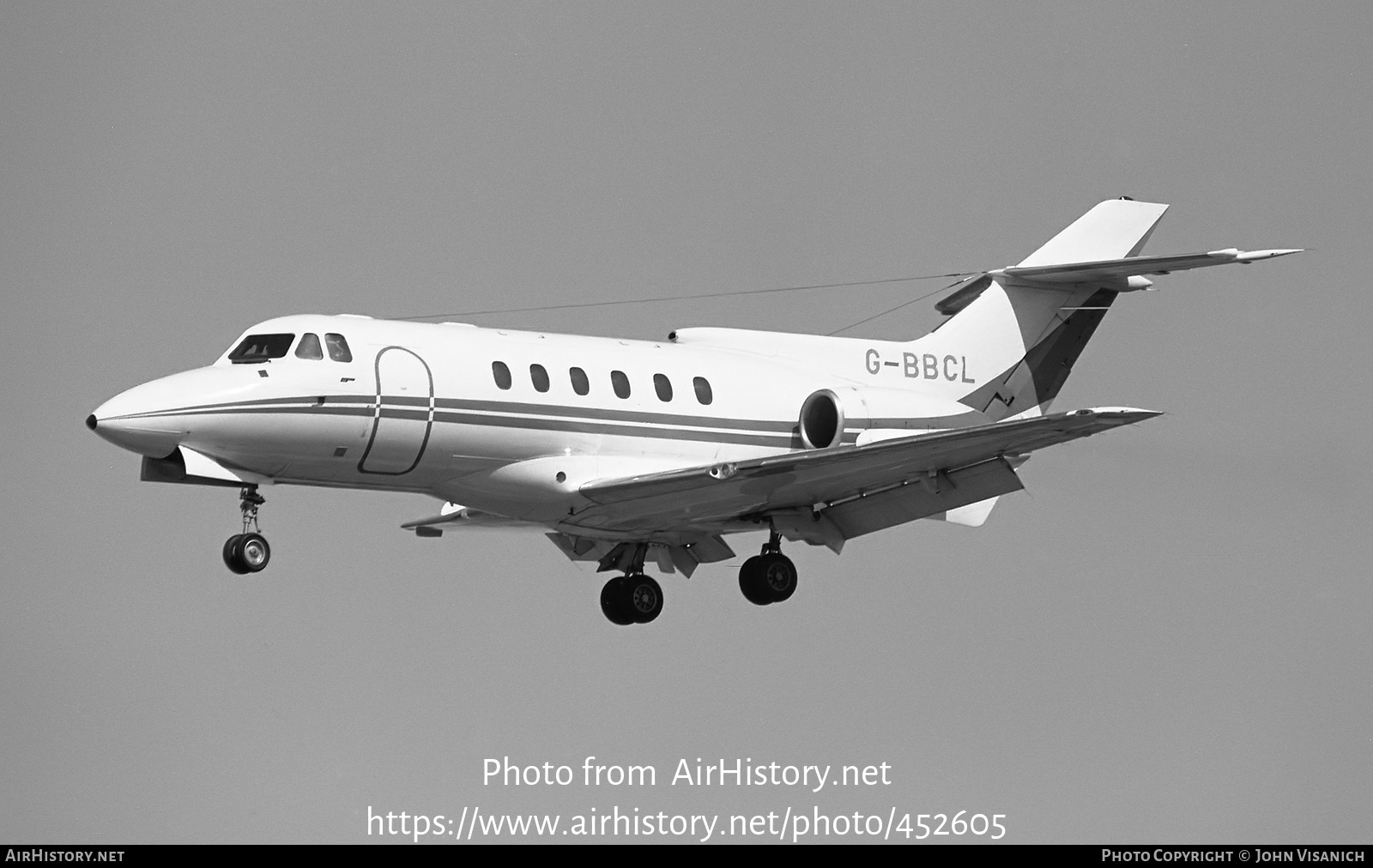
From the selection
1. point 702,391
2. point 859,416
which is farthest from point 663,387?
point 859,416

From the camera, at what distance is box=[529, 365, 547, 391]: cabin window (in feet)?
94.0

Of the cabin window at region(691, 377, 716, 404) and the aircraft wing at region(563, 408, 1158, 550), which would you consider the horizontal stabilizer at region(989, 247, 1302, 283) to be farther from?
the cabin window at region(691, 377, 716, 404)

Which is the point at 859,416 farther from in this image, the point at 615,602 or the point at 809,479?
the point at 615,602

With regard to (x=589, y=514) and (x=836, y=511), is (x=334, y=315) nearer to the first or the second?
(x=589, y=514)

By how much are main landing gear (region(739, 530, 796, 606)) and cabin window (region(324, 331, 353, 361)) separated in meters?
6.56

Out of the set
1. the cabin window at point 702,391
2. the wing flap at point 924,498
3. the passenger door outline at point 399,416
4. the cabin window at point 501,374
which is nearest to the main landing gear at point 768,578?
the wing flap at point 924,498

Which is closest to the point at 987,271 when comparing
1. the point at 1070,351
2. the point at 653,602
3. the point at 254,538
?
the point at 1070,351

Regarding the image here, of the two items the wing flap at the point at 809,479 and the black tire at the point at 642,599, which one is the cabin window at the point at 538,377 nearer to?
the wing flap at the point at 809,479

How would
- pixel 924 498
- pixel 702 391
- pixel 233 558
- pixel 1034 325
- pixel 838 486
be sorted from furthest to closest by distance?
pixel 1034 325 < pixel 702 391 < pixel 924 498 < pixel 838 486 < pixel 233 558

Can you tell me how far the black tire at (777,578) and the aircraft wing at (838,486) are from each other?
1.86 ft

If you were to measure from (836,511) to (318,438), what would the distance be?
7.57 meters

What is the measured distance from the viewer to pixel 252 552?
26375 mm

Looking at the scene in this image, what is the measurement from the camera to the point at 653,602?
32.0 metres

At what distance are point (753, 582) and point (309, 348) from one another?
23.3ft
